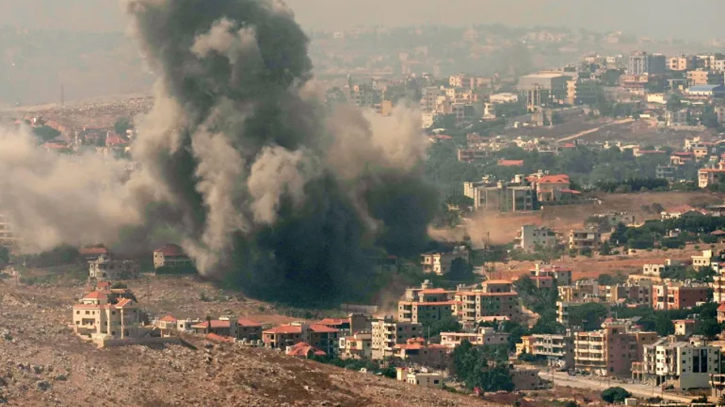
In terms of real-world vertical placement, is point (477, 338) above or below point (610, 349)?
above

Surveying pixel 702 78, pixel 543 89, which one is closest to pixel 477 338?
pixel 543 89

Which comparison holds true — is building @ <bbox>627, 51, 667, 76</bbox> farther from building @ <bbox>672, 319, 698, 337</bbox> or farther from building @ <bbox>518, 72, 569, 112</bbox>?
building @ <bbox>672, 319, 698, 337</bbox>

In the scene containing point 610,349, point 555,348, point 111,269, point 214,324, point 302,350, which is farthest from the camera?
point 111,269

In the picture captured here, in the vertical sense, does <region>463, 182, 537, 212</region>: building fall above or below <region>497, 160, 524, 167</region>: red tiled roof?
above

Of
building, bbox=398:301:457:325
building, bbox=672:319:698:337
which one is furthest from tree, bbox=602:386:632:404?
building, bbox=398:301:457:325

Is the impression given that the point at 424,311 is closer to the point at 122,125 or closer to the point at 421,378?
the point at 421,378

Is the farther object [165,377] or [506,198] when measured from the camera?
[506,198]

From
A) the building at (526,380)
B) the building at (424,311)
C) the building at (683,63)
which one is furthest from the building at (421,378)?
the building at (683,63)

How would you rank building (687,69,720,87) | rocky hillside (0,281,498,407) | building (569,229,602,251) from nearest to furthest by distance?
rocky hillside (0,281,498,407) → building (569,229,602,251) → building (687,69,720,87)
